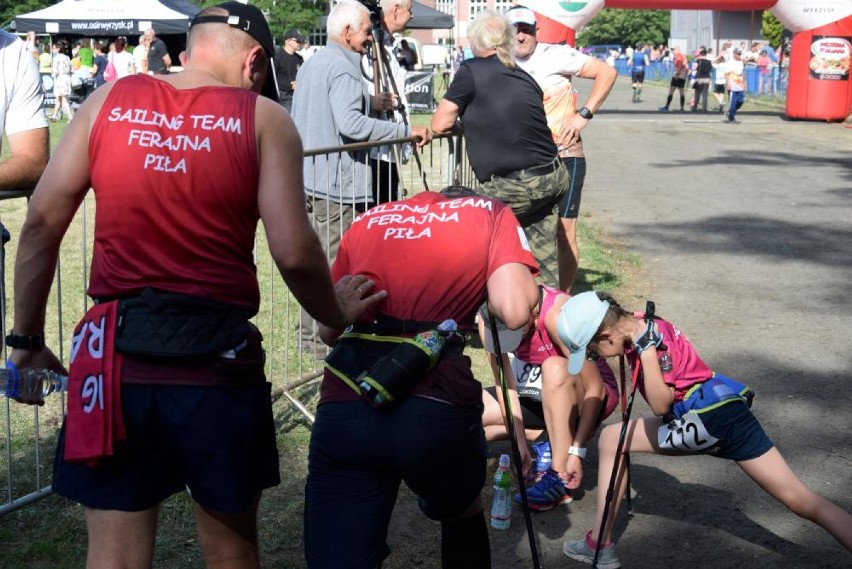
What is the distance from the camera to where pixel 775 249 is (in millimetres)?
10586

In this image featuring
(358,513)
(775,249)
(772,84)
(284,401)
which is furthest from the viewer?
(772,84)

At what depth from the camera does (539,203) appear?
6395 mm

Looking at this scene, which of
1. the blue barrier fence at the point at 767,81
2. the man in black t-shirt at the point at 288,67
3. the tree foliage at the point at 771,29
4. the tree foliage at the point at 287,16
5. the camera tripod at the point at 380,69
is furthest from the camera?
the tree foliage at the point at 771,29

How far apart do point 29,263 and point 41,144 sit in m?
1.17

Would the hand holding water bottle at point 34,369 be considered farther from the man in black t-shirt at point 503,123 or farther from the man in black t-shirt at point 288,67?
the man in black t-shirt at point 288,67

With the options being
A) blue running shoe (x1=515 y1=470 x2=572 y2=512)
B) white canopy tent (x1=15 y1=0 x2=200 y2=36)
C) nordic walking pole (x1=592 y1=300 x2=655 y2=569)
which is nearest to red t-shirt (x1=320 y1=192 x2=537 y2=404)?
nordic walking pole (x1=592 y1=300 x2=655 y2=569)

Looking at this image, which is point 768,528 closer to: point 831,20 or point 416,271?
point 416,271

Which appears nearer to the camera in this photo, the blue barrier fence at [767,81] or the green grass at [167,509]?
the green grass at [167,509]

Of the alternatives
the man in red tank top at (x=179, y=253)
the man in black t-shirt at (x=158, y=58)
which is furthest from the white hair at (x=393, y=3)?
the man in black t-shirt at (x=158, y=58)

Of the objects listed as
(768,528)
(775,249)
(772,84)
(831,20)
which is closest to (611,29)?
(772,84)

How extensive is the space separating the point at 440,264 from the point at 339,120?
11.5 ft

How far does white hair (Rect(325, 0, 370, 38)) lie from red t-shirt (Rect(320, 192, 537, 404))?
359cm

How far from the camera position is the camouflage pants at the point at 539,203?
6328 mm

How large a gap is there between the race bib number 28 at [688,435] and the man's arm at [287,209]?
5.60 feet
